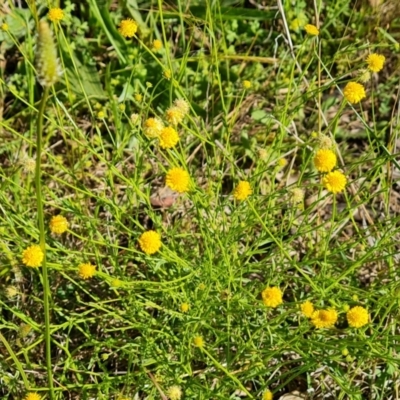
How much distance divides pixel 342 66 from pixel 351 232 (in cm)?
54

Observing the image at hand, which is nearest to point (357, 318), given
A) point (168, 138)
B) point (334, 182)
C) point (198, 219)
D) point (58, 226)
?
point (334, 182)

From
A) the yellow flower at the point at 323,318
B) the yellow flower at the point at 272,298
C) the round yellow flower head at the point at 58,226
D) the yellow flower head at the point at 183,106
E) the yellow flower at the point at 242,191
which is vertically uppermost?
the yellow flower head at the point at 183,106

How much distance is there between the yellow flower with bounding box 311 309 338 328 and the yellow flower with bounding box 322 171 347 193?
0.72ft

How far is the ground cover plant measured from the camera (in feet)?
3.96

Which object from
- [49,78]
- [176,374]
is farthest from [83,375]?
[49,78]

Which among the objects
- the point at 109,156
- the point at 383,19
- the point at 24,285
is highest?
the point at 383,19

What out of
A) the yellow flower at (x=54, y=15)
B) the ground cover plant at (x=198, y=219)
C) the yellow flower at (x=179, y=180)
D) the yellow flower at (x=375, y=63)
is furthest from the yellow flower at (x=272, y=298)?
the yellow flower at (x=54, y=15)

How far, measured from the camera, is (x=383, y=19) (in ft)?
6.62

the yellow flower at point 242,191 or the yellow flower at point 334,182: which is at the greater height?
the yellow flower at point 242,191

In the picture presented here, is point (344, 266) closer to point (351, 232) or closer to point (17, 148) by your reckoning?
point (351, 232)

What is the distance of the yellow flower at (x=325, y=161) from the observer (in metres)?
1.15

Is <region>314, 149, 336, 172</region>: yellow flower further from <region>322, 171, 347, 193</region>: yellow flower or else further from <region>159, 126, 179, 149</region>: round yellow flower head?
<region>159, 126, 179, 149</region>: round yellow flower head

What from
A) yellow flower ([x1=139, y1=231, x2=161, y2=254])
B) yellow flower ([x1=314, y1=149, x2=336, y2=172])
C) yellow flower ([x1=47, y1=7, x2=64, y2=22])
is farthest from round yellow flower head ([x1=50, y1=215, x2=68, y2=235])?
yellow flower ([x1=314, y1=149, x2=336, y2=172])

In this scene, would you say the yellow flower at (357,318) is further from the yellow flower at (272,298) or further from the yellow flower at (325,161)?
the yellow flower at (325,161)
